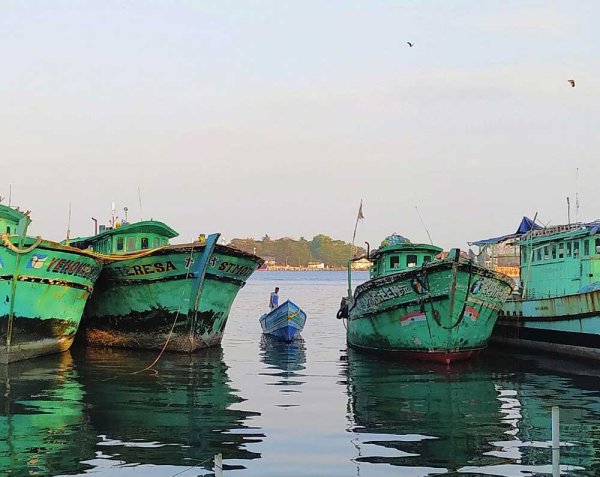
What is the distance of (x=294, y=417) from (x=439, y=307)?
28.5 ft

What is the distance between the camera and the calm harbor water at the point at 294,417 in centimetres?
1190

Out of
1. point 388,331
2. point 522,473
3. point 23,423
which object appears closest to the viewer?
point 522,473

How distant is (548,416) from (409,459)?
4.89 meters

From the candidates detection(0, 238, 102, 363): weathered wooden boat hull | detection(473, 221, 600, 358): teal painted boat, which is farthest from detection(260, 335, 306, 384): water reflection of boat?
detection(473, 221, 600, 358): teal painted boat

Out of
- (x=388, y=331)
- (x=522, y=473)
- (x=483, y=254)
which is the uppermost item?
(x=483, y=254)

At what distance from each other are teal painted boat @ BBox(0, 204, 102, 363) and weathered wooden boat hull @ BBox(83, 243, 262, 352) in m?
1.70

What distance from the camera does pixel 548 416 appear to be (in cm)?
1579

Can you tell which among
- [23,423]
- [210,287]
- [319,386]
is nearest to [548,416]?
[319,386]

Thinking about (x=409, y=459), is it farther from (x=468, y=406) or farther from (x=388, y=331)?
(x=388, y=331)

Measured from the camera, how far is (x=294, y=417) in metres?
15.7

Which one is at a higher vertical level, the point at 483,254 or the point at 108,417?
the point at 483,254

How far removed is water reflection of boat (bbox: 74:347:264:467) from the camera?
41.4 feet

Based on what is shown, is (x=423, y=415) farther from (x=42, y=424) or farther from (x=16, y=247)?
(x=16, y=247)

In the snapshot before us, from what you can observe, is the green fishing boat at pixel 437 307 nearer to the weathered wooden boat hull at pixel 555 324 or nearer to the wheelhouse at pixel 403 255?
the wheelhouse at pixel 403 255
